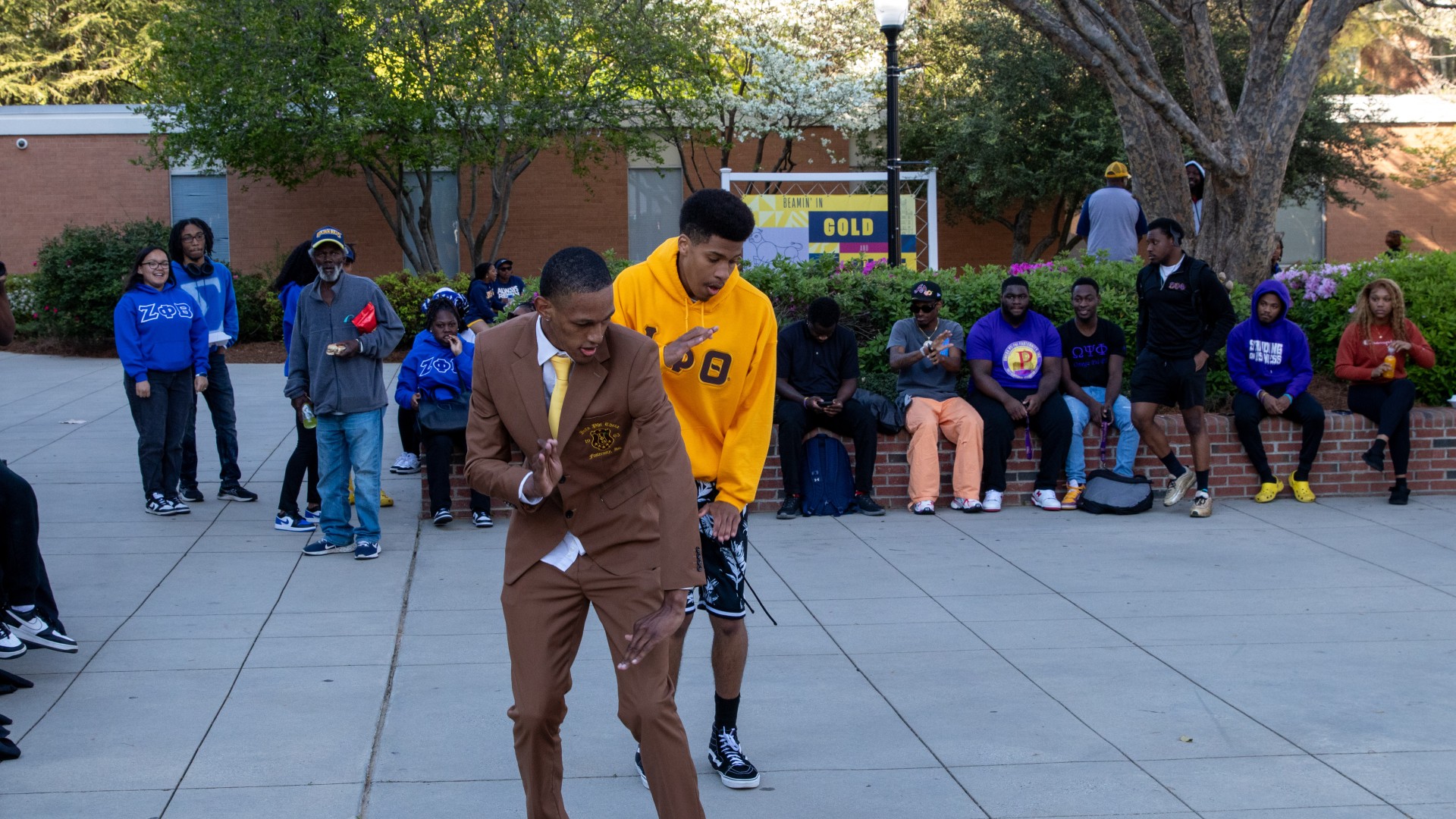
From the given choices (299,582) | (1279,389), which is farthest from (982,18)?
(299,582)

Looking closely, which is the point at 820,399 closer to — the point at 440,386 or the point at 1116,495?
the point at 1116,495

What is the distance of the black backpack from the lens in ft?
29.3

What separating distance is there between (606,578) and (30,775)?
2.34m

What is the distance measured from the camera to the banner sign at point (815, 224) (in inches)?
629

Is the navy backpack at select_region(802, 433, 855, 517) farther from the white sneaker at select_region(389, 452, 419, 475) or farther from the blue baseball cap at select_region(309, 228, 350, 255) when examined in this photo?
the blue baseball cap at select_region(309, 228, 350, 255)

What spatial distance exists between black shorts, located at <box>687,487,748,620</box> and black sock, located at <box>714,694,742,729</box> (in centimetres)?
30

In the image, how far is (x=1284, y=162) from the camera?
11633 mm

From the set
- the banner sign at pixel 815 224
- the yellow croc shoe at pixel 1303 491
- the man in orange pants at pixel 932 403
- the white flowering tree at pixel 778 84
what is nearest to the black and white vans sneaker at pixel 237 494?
the man in orange pants at pixel 932 403

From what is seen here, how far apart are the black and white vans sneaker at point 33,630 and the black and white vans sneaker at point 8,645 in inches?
0.9

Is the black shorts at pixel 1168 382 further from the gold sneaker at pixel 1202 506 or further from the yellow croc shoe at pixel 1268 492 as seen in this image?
the yellow croc shoe at pixel 1268 492

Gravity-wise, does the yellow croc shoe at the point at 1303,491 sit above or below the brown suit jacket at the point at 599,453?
below

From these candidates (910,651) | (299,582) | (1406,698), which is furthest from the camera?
(299,582)

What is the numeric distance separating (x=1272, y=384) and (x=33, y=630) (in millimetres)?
8028

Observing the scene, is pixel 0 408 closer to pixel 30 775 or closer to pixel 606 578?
pixel 30 775
